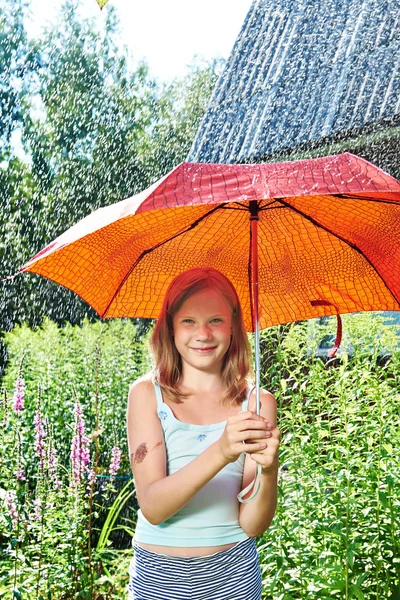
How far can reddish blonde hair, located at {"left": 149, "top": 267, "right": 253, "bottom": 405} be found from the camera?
1.85m

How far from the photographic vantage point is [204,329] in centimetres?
180

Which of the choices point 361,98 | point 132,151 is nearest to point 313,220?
point 361,98

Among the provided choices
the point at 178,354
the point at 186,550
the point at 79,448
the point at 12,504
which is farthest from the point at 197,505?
the point at 12,504

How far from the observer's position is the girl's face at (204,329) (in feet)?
5.91

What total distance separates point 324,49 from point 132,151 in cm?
1187

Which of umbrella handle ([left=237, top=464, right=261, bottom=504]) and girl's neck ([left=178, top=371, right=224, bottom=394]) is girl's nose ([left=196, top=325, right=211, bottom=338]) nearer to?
girl's neck ([left=178, top=371, right=224, bottom=394])

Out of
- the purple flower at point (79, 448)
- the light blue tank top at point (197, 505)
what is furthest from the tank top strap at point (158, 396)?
the purple flower at point (79, 448)

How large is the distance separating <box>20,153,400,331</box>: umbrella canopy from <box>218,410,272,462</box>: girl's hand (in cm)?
53

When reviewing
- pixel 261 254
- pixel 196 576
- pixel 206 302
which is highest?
pixel 261 254

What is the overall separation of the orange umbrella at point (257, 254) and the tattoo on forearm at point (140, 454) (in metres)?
0.32

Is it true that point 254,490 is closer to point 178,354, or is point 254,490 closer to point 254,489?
point 254,489

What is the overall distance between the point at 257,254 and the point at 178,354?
32 centimetres

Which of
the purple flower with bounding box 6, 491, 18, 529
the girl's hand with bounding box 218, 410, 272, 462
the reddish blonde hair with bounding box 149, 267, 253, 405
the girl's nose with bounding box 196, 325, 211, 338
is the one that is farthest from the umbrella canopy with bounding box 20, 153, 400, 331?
the purple flower with bounding box 6, 491, 18, 529

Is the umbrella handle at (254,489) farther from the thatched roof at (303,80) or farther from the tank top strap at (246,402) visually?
the thatched roof at (303,80)
